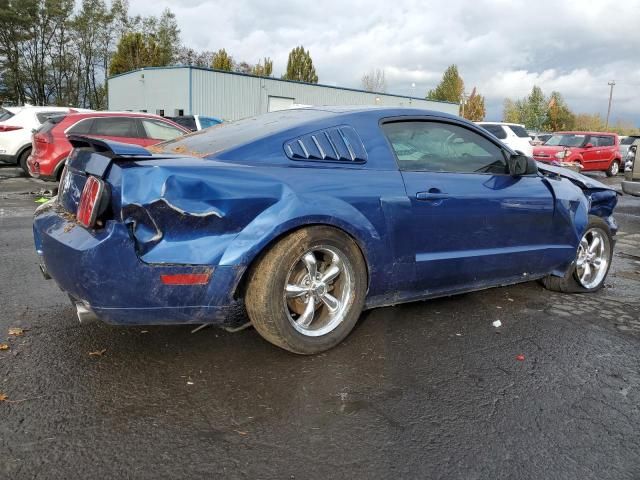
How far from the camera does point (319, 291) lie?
10.4 ft

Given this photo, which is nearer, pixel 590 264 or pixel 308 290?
pixel 308 290

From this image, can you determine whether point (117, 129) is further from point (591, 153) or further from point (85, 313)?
point (591, 153)

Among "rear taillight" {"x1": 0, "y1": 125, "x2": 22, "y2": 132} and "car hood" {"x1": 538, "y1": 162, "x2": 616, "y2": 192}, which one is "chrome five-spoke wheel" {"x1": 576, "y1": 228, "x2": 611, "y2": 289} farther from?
"rear taillight" {"x1": 0, "y1": 125, "x2": 22, "y2": 132}

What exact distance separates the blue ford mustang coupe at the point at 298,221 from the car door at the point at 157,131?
741 cm

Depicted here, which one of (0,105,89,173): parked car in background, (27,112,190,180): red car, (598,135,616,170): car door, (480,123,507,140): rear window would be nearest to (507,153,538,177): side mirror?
(27,112,190,180): red car

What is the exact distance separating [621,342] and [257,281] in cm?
255

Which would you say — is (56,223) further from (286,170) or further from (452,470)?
(452,470)

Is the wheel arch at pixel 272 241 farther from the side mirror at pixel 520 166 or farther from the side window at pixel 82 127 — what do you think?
the side window at pixel 82 127

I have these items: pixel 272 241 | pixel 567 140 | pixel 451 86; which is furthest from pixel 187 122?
pixel 451 86

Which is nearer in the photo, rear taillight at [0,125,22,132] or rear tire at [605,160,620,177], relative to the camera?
rear taillight at [0,125,22,132]

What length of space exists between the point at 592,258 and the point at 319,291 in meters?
3.01

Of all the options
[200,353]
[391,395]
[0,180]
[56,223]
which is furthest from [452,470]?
[0,180]

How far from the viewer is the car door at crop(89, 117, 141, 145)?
10305mm

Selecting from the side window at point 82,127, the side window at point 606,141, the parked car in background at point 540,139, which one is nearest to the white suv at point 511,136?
the parked car in background at point 540,139
